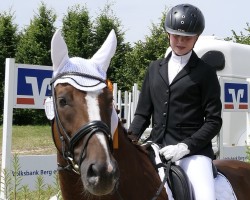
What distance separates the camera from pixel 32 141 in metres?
20.2

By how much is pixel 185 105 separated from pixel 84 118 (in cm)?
105

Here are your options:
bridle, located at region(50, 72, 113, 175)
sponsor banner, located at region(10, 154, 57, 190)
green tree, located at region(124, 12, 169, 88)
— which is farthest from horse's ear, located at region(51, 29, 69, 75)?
green tree, located at region(124, 12, 169, 88)

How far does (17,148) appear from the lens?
17656 millimetres

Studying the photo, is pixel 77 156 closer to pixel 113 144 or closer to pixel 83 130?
pixel 83 130

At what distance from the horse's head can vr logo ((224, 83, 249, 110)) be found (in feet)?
20.7

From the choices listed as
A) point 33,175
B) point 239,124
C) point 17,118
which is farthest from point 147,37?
point 33,175

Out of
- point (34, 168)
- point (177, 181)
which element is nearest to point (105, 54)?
point (177, 181)

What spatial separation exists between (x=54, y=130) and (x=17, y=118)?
25.0 metres

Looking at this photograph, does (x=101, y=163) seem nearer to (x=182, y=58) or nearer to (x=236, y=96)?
(x=182, y=58)

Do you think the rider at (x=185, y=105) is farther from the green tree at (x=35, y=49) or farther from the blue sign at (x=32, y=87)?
the green tree at (x=35, y=49)

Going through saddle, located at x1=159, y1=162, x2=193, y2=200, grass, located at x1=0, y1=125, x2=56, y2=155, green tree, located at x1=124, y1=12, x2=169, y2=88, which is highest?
saddle, located at x1=159, y1=162, x2=193, y2=200

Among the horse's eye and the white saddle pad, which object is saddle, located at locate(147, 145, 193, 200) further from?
the horse's eye

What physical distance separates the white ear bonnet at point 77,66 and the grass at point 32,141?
40.3 ft

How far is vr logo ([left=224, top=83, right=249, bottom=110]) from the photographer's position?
9023 mm
